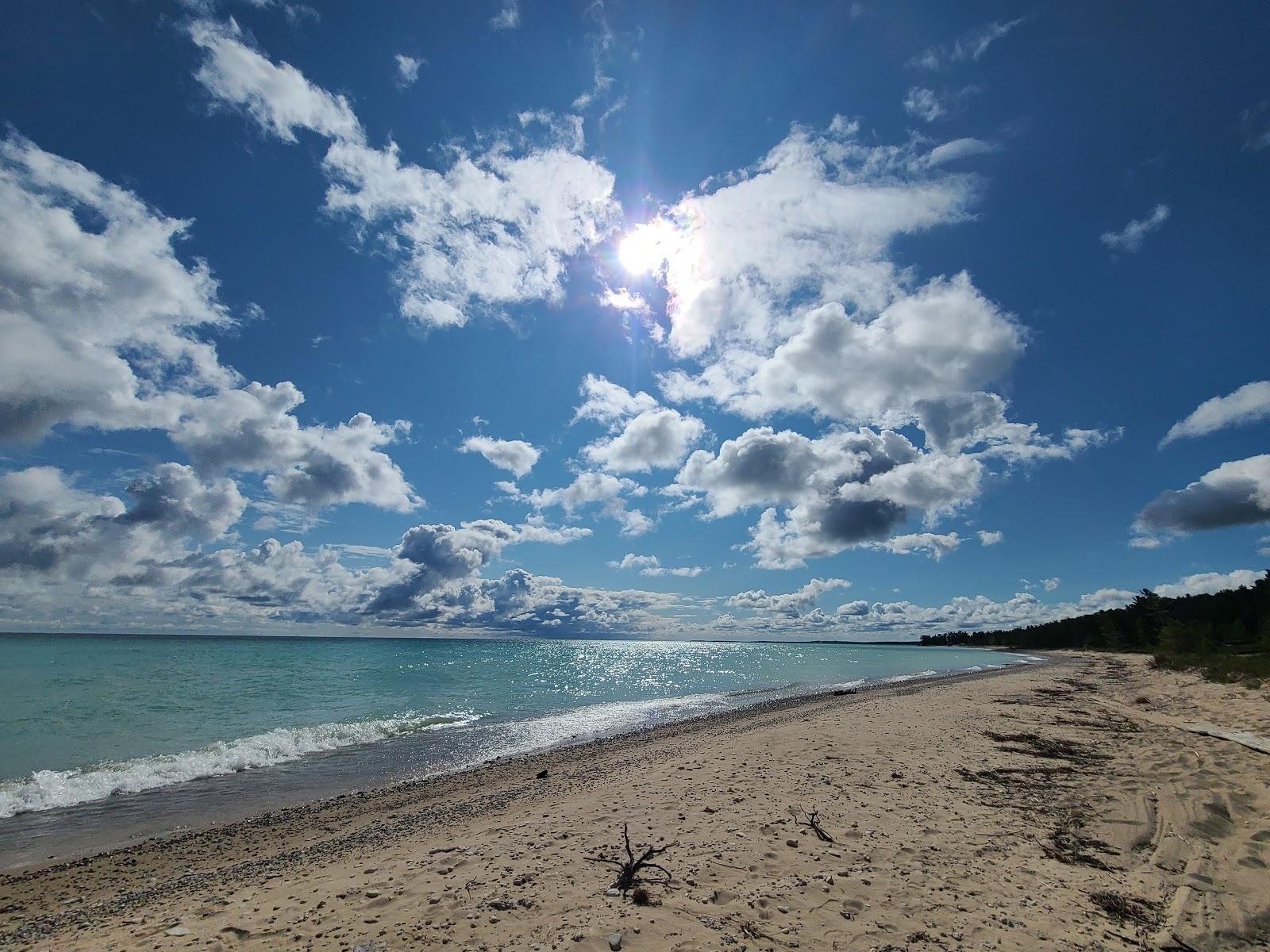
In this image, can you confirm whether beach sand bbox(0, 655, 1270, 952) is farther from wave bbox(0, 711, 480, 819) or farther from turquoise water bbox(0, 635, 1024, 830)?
turquoise water bbox(0, 635, 1024, 830)

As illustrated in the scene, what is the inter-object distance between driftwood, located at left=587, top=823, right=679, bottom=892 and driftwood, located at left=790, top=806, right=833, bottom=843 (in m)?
2.40

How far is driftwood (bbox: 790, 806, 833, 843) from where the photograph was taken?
345 inches

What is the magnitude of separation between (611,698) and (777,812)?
32.6m

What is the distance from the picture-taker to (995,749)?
15.3 meters

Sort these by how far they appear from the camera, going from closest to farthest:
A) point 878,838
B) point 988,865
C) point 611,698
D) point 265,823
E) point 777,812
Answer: point 988,865 < point 878,838 < point 777,812 < point 265,823 < point 611,698

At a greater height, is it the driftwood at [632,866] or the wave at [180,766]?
the driftwood at [632,866]

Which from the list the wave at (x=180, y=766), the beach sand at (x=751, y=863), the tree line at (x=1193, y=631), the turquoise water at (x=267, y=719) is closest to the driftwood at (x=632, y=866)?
the beach sand at (x=751, y=863)

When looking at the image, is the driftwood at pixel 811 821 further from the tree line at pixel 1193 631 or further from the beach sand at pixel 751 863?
the tree line at pixel 1193 631

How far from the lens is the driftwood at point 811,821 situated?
8.76 meters

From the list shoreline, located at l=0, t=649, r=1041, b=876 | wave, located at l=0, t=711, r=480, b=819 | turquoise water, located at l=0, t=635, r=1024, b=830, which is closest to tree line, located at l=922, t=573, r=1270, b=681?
turquoise water, located at l=0, t=635, r=1024, b=830

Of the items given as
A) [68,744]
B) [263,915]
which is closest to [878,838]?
[263,915]

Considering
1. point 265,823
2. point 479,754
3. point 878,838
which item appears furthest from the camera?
point 479,754

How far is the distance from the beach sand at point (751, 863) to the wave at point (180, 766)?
6.08 m

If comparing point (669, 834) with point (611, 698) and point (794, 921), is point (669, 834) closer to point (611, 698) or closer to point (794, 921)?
point (794, 921)
